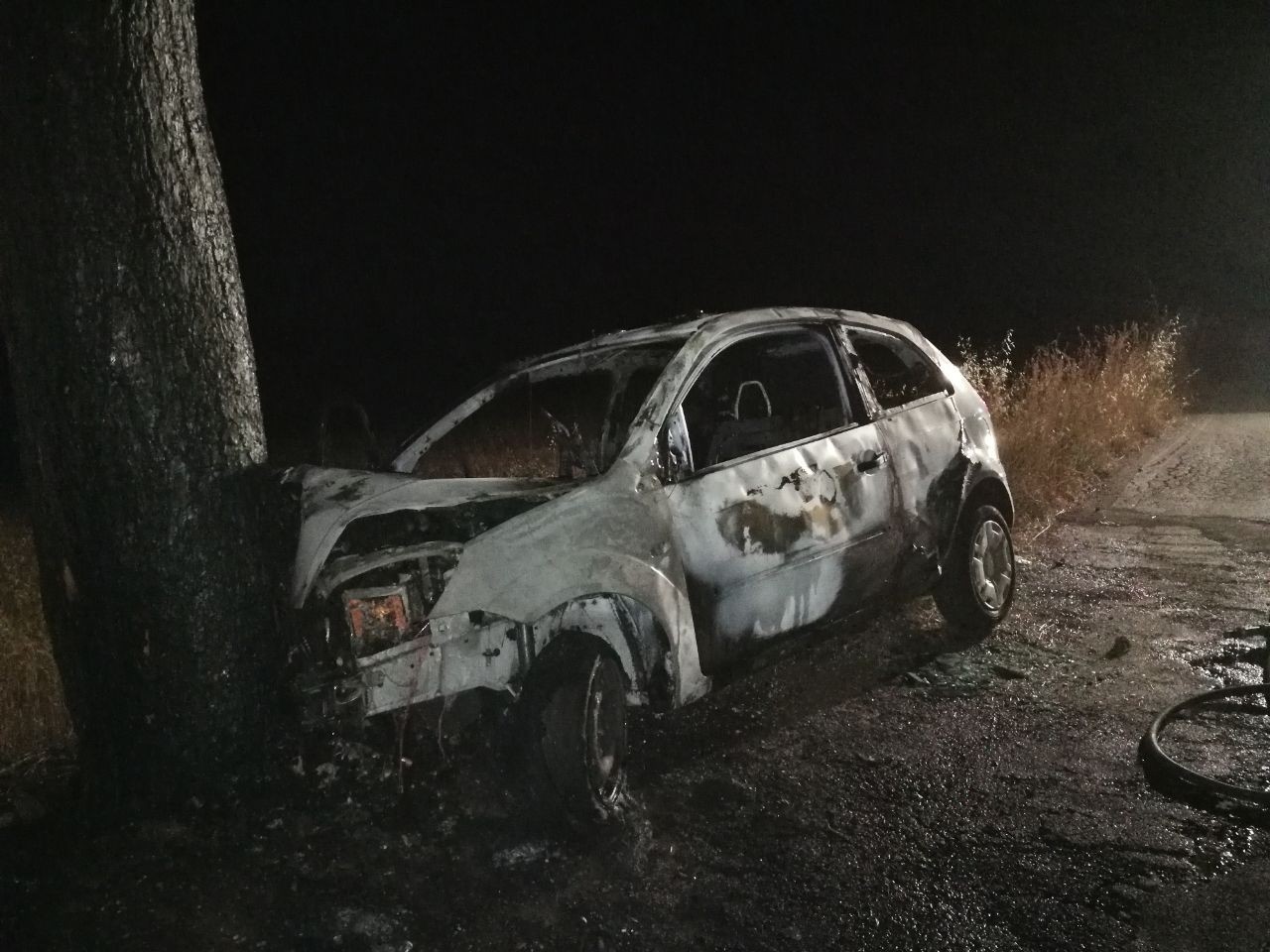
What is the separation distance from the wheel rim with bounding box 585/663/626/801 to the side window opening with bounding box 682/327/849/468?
1418mm

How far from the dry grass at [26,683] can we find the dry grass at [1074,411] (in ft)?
20.4

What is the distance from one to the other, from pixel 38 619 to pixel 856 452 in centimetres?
392

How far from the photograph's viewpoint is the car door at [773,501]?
12.8 ft

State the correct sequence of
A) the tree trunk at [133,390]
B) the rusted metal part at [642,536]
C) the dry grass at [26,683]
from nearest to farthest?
the tree trunk at [133,390] → the rusted metal part at [642,536] → the dry grass at [26,683]

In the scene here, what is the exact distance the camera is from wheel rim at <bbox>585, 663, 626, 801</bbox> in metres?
3.58

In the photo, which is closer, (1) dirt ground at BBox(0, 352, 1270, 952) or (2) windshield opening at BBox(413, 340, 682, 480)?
(1) dirt ground at BBox(0, 352, 1270, 952)

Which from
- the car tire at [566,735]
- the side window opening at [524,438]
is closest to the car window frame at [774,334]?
the side window opening at [524,438]

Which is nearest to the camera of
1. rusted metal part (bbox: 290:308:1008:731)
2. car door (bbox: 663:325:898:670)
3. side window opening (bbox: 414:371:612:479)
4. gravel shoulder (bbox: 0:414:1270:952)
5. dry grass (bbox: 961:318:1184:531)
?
gravel shoulder (bbox: 0:414:1270:952)

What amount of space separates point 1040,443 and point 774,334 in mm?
4821

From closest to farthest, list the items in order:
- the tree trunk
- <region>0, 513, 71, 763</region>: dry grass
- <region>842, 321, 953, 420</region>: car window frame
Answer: the tree trunk
<region>0, 513, 71, 763</region>: dry grass
<region>842, 321, 953, 420</region>: car window frame

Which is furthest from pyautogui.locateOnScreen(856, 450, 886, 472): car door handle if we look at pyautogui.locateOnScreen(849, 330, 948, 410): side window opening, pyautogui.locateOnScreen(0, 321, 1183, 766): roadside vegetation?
pyautogui.locateOnScreen(0, 321, 1183, 766): roadside vegetation

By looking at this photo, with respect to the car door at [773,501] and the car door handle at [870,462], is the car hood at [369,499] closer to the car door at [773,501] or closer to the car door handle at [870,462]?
the car door at [773,501]

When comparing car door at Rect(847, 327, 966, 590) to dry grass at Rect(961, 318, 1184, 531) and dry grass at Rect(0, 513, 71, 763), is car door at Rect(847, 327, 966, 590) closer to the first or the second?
dry grass at Rect(961, 318, 1184, 531)

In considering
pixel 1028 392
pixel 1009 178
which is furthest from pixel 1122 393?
pixel 1009 178
